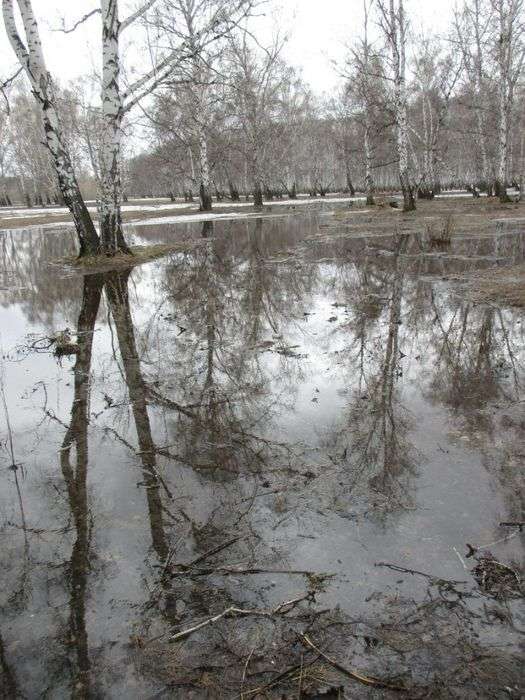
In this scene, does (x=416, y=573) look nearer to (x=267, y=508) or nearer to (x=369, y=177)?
(x=267, y=508)

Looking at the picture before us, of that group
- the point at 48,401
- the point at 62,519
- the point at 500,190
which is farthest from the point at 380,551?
the point at 500,190

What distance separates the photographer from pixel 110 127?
11.7 metres

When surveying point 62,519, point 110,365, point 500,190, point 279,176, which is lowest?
point 62,519

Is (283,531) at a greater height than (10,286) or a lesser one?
lesser

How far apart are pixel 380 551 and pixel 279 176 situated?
58.3m

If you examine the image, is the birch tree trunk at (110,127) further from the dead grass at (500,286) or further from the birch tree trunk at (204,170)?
the birch tree trunk at (204,170)

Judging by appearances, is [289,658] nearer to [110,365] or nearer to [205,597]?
[205,597]

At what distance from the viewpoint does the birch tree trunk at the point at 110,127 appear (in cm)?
1118

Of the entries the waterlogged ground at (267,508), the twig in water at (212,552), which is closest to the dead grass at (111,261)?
the waterlogged ground at (267,508)

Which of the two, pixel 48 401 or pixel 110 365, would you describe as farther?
pixel 110 365

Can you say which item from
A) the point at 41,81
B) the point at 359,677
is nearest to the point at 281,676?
the point at 359,677

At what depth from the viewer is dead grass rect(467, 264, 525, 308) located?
7.31 metres

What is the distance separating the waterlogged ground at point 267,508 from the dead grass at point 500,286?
24.7 inches

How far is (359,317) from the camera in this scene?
7105mm
